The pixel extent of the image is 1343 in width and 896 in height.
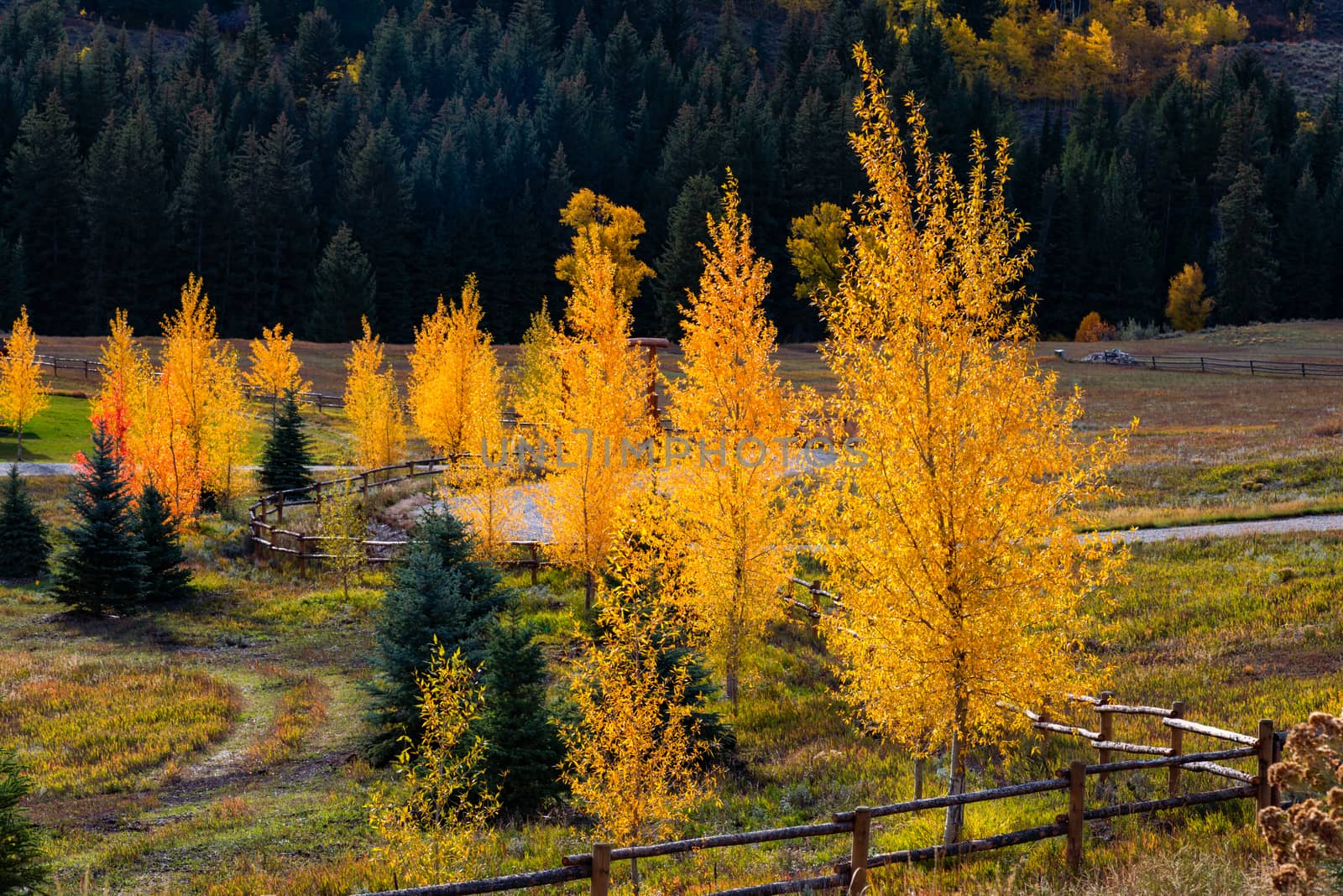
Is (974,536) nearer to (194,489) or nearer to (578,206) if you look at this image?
(194,489)

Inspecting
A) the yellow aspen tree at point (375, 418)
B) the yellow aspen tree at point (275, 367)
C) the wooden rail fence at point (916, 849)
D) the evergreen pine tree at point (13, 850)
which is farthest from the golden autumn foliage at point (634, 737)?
the yellow aspen tree at point (275, 367)

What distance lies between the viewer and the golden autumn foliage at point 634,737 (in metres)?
14.5

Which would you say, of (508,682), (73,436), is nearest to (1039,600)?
(508,682)

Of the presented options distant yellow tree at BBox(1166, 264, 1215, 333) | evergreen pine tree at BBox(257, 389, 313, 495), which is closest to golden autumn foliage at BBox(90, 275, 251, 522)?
evergreen pine tree at BBox(257, 389, 313, 495)

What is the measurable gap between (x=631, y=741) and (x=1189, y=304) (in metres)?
101

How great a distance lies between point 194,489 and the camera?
4212 cm

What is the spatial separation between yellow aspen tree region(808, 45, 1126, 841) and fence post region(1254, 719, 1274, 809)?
1.83 meters

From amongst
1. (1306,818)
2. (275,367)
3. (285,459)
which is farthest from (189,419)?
(1306,818)

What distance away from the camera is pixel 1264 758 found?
11.4 meters

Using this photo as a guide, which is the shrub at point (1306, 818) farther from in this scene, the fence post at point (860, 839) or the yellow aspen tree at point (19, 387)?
the yellow aspen tree at point (19, 387)

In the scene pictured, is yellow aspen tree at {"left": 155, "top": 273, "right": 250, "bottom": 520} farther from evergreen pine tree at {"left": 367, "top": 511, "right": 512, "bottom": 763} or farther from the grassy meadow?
evergreen pine tree at {"left": 367, "top": 511, "right": 512, "bottom": 763}

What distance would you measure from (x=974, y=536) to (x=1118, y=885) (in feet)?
11.7

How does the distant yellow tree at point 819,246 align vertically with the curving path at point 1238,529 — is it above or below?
above

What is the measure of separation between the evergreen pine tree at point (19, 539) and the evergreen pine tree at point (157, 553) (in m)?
5.70
